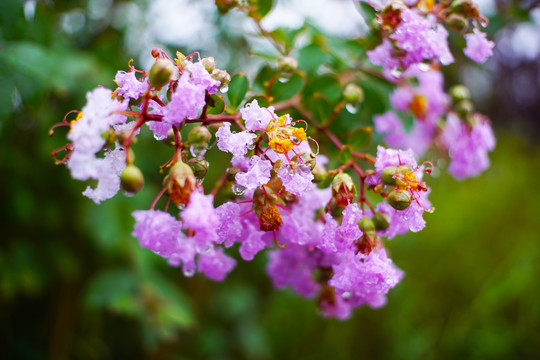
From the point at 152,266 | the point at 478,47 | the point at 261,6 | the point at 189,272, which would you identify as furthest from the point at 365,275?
the point at 152,266

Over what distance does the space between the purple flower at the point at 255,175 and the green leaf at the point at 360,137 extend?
36 centimetres

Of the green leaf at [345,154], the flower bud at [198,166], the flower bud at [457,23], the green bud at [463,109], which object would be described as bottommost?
the green bud at [463,109]

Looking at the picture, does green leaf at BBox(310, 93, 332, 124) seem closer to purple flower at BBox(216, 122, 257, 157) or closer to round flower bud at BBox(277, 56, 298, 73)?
round flower bud at BBox(277, 56, 298, 73)

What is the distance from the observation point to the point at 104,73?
150 centimetres

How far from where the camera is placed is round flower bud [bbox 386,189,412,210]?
0.78m

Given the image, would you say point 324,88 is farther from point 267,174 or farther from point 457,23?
point 267,174

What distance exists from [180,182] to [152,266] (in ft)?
3.93

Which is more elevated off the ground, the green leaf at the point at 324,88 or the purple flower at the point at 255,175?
the purple flower at the point at 255,175

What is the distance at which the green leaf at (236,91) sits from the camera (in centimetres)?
90

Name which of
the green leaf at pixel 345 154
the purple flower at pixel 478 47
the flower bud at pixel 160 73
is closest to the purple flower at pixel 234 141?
the flower bud at pixel 160 73

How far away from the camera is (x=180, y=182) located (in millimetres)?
700

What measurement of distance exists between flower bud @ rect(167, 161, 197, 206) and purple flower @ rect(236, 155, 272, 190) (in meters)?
0.08

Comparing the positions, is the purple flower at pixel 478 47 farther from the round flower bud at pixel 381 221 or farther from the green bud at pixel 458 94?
the round flower bud at pixel 381 221

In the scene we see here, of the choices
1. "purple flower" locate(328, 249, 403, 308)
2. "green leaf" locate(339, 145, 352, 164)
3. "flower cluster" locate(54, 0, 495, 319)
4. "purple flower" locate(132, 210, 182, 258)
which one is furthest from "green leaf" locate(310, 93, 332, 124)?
"purple flower" locate(132, 210, 182, 258)
